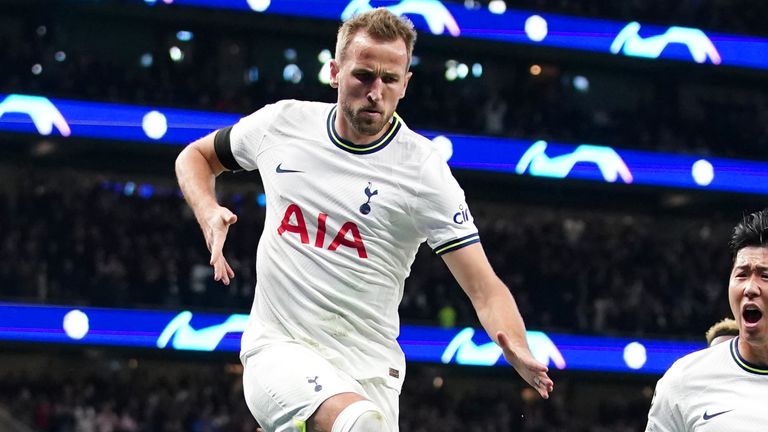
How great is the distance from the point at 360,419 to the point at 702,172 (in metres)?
19.5

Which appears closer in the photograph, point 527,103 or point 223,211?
point 223,211

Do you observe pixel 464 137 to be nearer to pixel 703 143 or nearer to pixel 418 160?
pixel 703 143

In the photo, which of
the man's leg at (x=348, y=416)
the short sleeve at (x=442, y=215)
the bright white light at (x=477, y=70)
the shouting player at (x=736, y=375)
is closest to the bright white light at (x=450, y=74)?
the bright white light at (x=477, y=70)

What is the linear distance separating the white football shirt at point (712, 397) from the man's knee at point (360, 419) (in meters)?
1.24

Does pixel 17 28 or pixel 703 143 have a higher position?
pixel 703 143

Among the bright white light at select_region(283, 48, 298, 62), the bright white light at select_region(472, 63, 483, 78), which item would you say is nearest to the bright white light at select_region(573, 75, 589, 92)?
the bright white light at select_region(472, 63, 483, 78)

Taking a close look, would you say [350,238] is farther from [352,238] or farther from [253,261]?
[253,261]

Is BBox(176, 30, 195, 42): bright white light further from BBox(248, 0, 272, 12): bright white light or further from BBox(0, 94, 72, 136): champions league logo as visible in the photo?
BBox(0, 94, 72, 136): champions league logo

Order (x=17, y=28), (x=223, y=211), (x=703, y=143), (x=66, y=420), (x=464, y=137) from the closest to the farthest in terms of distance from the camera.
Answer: (x=223, y=211), (x=66, y=420), (x=464, y=137), (x=17, y=28), (x=703, y=143)

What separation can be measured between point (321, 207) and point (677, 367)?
161 centimetres

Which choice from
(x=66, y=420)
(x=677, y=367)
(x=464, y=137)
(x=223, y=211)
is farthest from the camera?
(x=464, y=137)

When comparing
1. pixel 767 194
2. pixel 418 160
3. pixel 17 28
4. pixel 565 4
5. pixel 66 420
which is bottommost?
pixel 66 420

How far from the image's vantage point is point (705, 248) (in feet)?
81.5

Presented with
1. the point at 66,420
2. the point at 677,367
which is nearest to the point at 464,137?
the point at 66,420
